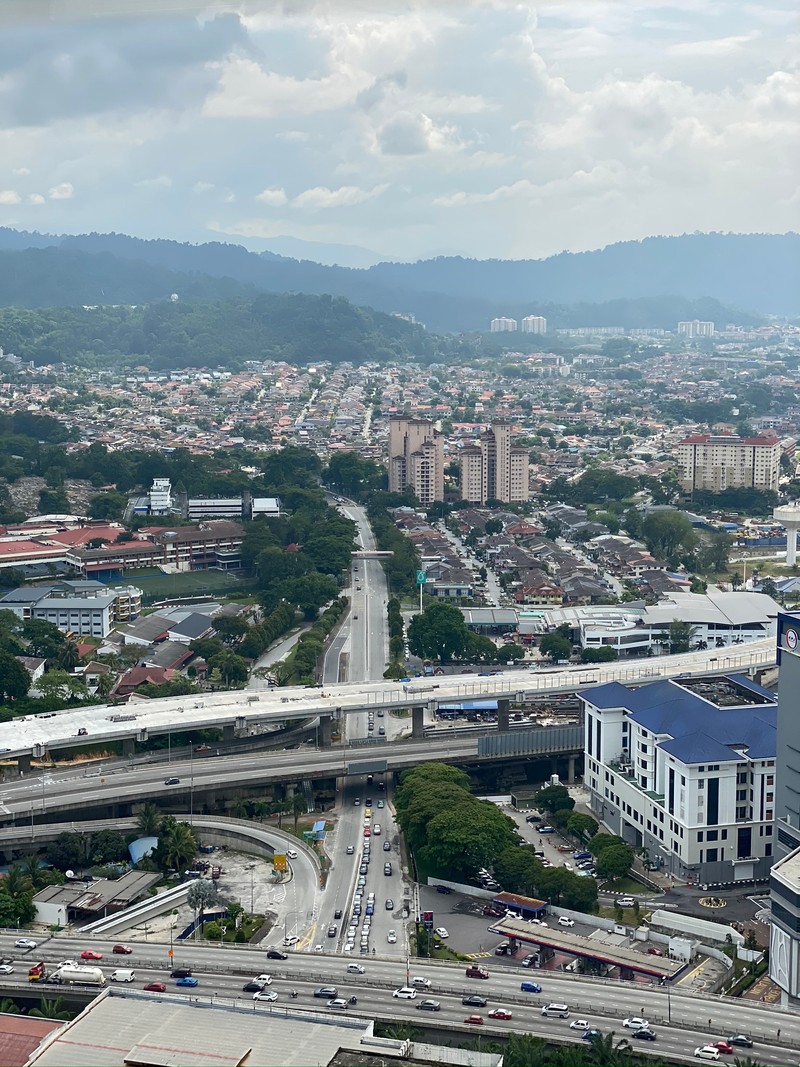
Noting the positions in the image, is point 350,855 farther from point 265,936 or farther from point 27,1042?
point 27,1042

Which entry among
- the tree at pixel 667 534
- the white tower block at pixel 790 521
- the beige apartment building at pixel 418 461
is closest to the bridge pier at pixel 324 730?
the white tower block at pixel 790 521

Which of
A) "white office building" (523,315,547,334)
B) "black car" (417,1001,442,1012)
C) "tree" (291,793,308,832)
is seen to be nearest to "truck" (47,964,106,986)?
"black car" (417,1001,442,1012)

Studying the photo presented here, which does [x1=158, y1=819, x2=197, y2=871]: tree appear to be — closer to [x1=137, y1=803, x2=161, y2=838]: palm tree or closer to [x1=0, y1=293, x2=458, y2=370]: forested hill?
[x1=137, y1=803, x2=161, y2=838]: palm tree

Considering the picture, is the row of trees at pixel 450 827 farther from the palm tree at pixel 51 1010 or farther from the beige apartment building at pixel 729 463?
the beige apartment building at pixel 729 463

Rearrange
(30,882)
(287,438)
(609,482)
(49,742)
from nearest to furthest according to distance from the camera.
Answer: (30,882) → (49,742) → (609,482) → (287,438)

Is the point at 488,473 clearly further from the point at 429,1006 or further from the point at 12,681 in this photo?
the point at 429,1006

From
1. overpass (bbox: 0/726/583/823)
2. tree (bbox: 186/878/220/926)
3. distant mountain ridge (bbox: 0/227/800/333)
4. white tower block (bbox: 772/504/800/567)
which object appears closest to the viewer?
tree (bbox: 186/878/220/926)

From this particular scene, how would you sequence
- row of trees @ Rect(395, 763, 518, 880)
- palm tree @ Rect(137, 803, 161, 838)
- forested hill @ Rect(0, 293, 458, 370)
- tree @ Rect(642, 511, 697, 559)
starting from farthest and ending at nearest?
forested hill @ Rect(0, 293, 458, 370)
tree @ Rect(642, 511, 697, 559)
palm tree @ Rect(137, 803, 161, 838)
row of trees @ Rect(395, 763, 518, 880)

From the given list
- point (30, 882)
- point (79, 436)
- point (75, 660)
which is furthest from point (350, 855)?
point (79, 436)
